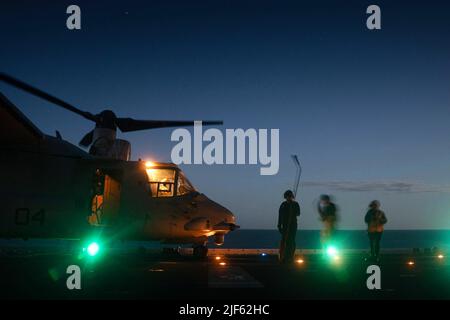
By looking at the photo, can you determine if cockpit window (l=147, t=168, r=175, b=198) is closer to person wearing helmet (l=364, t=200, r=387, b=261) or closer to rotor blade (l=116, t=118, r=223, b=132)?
rotor blade (l=116, t=118, r=223, b=132)

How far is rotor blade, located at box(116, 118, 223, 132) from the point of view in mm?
23359

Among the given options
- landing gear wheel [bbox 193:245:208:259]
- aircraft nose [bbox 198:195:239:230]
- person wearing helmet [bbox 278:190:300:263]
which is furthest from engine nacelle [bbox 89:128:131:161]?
person wearing helmet [bbox 278:190:300:263]

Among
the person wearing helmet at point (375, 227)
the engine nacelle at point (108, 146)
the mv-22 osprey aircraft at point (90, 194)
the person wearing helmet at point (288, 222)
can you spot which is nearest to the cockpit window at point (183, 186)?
the mv-22 osprey aircraft at point (90, 194)

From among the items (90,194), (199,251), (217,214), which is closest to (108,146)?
(90,194)

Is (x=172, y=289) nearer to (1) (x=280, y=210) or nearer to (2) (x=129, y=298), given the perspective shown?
(2) (x=129, y=298)

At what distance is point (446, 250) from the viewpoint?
27422mm

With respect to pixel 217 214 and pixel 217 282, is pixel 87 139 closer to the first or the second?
pixel 217 214

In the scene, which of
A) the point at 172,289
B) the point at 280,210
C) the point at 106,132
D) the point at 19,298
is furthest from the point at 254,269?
the point at 106,132

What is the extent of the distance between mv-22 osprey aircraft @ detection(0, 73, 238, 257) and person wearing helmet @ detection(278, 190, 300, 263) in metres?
3.09

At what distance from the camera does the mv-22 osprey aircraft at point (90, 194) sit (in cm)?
1656

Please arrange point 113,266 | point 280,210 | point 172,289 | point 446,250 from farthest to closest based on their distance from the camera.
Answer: point 446,250, point 280,210, point 113,266, point 172,289

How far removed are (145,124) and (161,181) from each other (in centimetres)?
529

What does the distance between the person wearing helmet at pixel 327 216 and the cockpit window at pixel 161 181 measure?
565 cm
